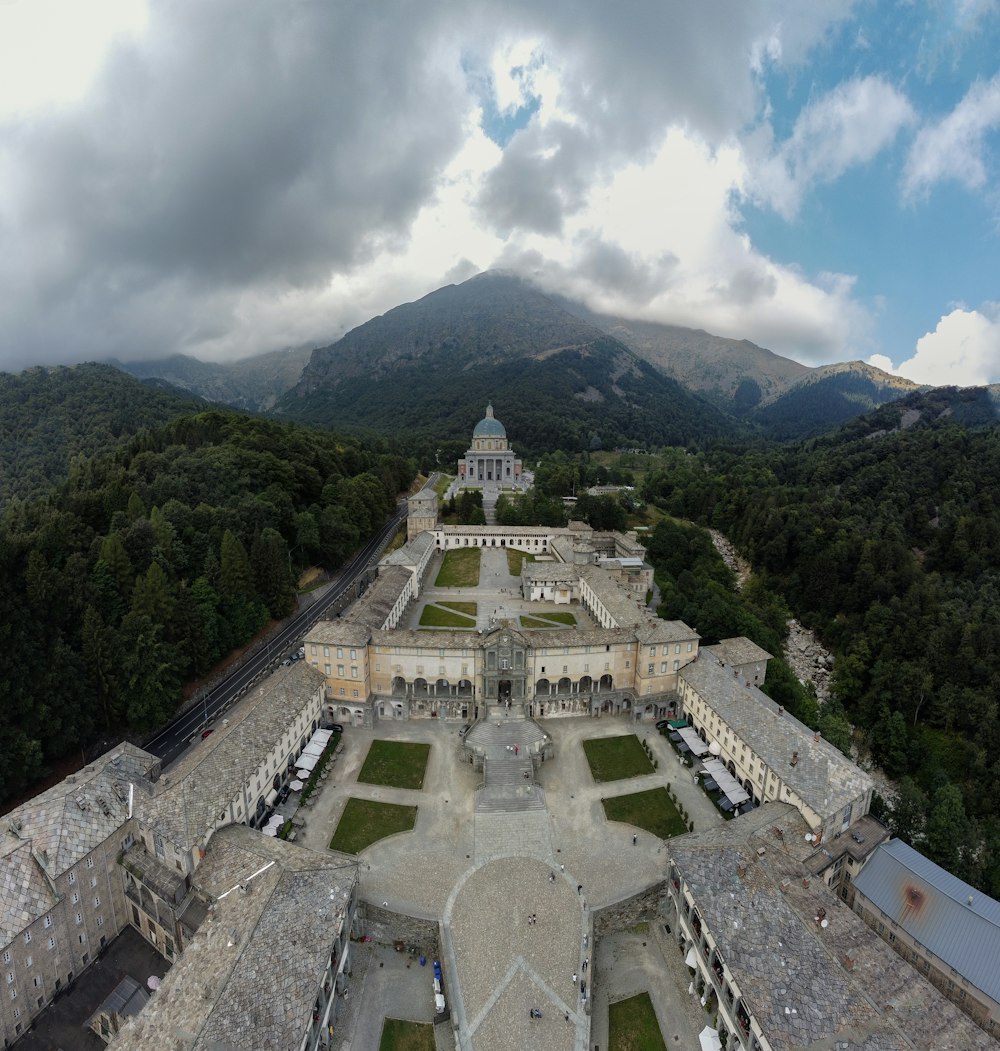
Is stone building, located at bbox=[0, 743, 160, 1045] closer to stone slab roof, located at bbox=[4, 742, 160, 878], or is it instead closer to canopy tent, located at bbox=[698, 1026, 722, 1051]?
stone slab roof, located at bbox=[4, 742, 160, 878]

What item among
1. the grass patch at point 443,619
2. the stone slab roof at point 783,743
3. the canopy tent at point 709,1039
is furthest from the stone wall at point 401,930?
the grass patch at point 443,619

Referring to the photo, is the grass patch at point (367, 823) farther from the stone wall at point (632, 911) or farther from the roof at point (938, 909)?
the roof at point (938, 909)

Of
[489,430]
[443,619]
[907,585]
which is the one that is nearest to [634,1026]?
[443,619]

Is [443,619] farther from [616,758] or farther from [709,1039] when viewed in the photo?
[709,1039]

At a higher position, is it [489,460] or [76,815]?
[489,460]

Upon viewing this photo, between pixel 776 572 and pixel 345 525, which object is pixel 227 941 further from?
pixel 776 572
